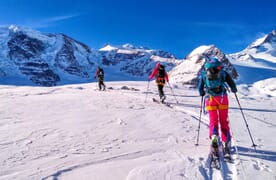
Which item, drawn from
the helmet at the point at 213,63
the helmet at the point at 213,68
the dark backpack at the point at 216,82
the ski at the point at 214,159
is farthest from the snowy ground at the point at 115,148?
the helmet at the point at 213,63

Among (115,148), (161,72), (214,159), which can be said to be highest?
(161,72)

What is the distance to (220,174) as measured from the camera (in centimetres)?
431

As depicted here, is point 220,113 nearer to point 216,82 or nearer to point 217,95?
point 217,95

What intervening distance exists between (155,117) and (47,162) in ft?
16.3

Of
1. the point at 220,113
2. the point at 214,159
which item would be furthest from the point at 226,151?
the point at 220,113

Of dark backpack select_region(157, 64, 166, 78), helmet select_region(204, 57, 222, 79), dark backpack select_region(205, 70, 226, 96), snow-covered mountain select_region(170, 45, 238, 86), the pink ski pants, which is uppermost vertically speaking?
snow-covered mountain select_region(170, 45, 238, 86)

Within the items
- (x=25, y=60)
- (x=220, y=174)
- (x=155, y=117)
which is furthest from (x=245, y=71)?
(x=25, y=60)

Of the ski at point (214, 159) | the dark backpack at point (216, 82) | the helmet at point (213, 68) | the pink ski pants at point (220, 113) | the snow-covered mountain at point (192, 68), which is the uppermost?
the snow-covered mountain at point (192, 68)

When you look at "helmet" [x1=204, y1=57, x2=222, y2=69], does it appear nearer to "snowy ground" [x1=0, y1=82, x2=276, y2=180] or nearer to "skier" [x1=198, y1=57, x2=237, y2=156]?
"skier" [x1=198, y1=57, x2=237, y2=156]

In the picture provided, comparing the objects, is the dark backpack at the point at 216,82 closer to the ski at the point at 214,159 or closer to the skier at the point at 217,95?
the skier at the point at 217,95

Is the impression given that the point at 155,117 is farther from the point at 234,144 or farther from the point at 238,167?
the point at 238,167

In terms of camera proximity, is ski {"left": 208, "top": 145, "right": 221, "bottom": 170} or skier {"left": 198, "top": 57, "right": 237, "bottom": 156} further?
skier {"left": 198, "top": 57, "right": 237, "bottom": 156}

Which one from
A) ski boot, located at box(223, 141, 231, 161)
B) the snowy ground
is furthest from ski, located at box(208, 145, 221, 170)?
ski boot, located at box(223, 141, 231, 161)

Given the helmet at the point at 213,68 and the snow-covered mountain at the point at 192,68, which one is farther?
the snow-covered mountain at the point at 192,68
